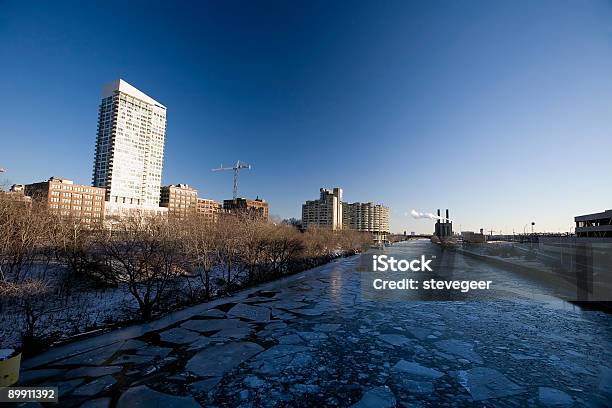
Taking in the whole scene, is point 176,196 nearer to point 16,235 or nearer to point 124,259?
point 16,235

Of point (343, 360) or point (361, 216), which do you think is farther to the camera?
point (361, 216)

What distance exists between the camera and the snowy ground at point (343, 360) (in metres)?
4.44

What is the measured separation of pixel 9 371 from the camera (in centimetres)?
419

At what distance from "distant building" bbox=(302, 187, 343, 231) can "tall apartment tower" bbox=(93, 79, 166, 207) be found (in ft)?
197

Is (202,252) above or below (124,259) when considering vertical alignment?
below

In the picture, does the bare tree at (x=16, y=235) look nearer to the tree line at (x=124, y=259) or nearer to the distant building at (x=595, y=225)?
the tree line at (x=124, y=259)

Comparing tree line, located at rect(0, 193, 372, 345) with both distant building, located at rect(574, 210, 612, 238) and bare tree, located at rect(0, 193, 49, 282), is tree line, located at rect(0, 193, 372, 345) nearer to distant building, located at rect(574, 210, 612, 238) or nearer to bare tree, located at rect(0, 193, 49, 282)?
bare tree, located at rect(0, 193, 49, 282)

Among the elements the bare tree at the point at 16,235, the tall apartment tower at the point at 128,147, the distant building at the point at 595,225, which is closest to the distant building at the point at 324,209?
the tall apartment tower at the point at 128,147

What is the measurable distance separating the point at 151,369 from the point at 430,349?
18.0 feet

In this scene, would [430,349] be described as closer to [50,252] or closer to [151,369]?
[151,369]

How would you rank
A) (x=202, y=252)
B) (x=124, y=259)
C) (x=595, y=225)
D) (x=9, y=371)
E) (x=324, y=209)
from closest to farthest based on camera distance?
(x=9, y=371) → (x=124, y=259) → (x=202, y=252) → (x=595, y=225) → (x=324, y=209)

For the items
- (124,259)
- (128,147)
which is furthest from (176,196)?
(124,259)

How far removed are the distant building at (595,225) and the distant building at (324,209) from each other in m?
75.1

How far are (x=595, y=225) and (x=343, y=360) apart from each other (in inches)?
2838
